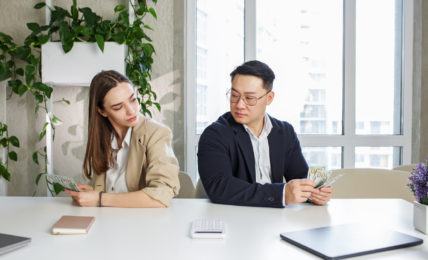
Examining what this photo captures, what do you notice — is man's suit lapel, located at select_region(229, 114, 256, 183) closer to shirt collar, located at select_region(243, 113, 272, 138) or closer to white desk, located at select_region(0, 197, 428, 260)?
shirt collar, located at select_region(243, 113, 272, 138)

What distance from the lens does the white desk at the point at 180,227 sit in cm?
115

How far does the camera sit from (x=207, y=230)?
129 centimetres

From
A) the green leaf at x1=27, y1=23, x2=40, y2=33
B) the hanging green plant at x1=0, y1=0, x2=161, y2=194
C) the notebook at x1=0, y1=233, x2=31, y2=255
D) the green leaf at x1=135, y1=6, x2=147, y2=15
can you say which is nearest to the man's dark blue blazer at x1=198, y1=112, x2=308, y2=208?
the notebook at x1=0, y1=233, x2=31, y2=255

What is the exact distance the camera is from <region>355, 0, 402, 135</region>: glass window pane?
3.61 meters

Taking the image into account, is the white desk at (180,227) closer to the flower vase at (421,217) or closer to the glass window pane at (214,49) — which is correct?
the flower vase at (421,217)

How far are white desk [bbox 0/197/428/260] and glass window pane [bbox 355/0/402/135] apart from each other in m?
1.99

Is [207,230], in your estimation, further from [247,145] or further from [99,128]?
[99,128]

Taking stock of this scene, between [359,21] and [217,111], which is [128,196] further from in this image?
[359,21]

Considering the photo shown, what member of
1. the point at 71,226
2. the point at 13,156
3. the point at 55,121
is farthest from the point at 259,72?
the point at 13,156

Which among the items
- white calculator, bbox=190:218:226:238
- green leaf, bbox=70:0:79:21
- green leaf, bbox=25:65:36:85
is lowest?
white calculator, bbox=190:218:226:238

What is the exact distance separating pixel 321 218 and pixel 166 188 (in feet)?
2.24

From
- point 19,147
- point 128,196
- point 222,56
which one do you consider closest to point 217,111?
point 222,56

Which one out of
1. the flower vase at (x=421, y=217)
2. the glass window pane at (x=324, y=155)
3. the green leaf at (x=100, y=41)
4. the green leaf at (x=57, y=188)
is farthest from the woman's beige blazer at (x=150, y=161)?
the glass window pane at (x=324, y=155)

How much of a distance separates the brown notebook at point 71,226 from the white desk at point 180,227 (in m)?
0.02
